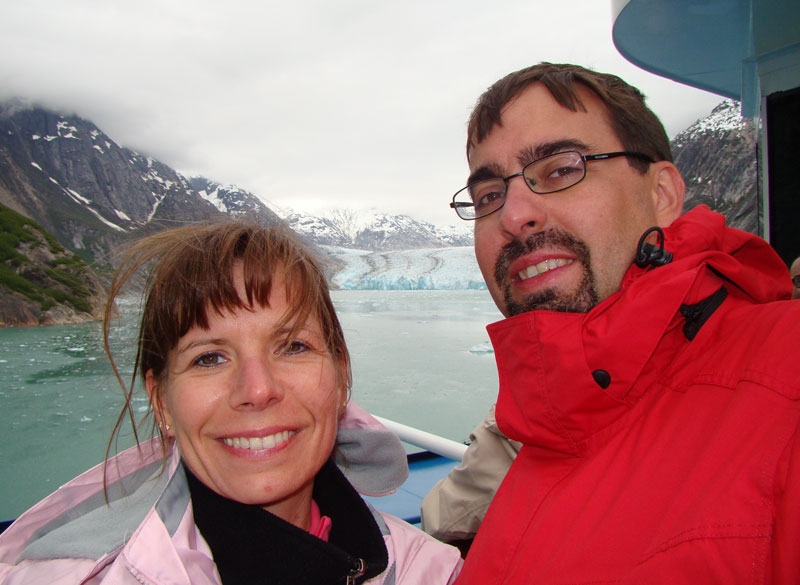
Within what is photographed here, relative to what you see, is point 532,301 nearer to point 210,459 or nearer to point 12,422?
point 210,459

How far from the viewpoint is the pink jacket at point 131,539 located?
73 centimetres

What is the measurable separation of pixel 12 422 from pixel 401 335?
624cm

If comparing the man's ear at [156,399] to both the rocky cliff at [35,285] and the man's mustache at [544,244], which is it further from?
the rocky cliff at [35,285]

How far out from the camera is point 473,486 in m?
1.59

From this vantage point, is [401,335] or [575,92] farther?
[401,335]

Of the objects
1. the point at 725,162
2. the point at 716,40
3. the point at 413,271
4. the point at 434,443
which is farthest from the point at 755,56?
the point at 413,271

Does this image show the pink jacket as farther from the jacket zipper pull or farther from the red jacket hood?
the red jacket hood

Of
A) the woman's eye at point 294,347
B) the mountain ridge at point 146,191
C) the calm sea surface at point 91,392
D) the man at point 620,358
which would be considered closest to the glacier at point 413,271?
the mountain ridge at point 146,191

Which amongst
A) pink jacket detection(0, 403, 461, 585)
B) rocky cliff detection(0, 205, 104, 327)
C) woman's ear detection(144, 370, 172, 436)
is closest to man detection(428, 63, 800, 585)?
pink jacket detection(0, 403, 461, 585)

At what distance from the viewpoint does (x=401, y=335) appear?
896 cm

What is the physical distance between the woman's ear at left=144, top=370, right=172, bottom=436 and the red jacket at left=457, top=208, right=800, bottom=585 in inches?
28.1

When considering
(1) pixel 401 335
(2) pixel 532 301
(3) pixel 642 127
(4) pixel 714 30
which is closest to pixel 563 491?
(2) pixel 532 301

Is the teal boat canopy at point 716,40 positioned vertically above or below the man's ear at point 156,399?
above

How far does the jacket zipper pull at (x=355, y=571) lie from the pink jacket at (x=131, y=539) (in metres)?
0.07
